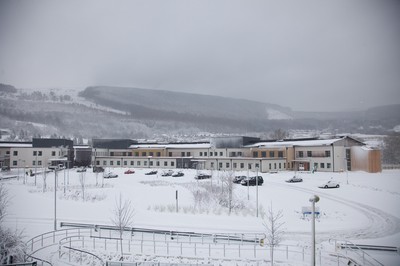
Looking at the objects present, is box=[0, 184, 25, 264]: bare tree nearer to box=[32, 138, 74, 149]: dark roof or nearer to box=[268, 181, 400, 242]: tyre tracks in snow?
box=[268, 181, 400, 242]: tyre tracks in snow

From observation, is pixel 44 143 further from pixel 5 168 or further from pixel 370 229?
pixel 370 229

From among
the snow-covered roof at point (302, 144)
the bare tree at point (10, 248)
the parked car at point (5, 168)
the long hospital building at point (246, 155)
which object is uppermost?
the snow-covered roof at point (302, 144)

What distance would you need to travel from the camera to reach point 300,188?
49.6 metres

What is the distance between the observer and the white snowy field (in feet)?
91.3

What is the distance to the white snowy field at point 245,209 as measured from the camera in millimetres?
27828

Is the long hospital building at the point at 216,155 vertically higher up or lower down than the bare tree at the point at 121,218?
higher up

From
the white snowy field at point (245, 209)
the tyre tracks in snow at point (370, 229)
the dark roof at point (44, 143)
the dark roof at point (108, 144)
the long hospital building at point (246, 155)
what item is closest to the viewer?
the tyre tracks in snow at point (370, 229)

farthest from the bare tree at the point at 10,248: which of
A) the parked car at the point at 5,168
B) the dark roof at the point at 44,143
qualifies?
the dark roof at the point at 44,143

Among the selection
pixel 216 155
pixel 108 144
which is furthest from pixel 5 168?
pixel 216 155

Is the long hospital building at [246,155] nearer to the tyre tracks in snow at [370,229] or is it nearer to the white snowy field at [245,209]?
the white snowy field at [245,209]

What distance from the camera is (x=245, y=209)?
36750 mm

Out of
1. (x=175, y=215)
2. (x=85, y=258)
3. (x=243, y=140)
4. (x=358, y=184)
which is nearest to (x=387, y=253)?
(x=175, y=215)

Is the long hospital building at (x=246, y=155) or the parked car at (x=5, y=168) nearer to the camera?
the long hospital building at (x=246, y=155)

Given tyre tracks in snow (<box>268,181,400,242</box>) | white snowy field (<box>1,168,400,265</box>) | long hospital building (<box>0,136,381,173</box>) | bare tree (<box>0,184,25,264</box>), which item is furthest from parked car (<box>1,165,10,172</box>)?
tyre tracks in snow (<box>268,181,400,242</box>)
